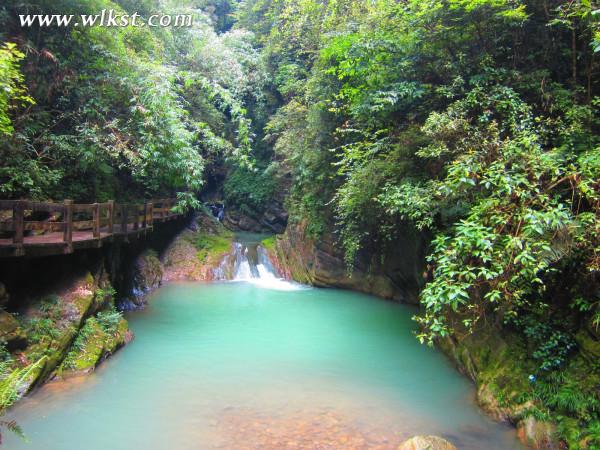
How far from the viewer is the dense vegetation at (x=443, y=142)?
193 inches

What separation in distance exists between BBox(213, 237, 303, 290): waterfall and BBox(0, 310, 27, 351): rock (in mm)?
10093

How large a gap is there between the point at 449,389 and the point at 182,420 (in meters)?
4.09

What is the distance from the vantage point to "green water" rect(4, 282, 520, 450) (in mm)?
5348

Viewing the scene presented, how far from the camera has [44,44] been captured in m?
9.40

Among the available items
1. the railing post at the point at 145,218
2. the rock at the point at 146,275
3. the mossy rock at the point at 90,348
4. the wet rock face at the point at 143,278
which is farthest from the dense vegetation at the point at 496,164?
the rock at the point at 146,275

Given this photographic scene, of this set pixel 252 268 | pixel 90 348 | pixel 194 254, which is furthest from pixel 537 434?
pixel 194 254

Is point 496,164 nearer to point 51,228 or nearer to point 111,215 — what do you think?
point 51,228


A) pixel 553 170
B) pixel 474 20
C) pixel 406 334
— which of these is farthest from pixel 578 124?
pixel 406 334

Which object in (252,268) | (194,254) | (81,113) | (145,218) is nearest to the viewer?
(81,113)

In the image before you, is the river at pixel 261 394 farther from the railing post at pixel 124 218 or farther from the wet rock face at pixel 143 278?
the railing post at pixel 124 218

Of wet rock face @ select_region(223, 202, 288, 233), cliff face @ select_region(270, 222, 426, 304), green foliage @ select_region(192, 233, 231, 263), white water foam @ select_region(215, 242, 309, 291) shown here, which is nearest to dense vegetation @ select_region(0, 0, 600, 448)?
cliff face @ select_region(270, 222, 426, 304)

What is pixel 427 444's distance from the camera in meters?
4.77

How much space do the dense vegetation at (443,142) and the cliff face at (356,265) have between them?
0.70 m

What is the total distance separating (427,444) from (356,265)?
910 cm
